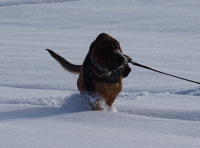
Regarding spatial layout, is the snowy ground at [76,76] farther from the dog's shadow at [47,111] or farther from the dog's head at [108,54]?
the dog's head at [108,54]

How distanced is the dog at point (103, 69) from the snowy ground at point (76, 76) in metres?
0.16

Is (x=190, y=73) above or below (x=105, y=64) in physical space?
below

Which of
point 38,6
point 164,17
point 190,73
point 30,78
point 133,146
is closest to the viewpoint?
point 133,146

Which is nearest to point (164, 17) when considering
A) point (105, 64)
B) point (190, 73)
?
point (190, 73)

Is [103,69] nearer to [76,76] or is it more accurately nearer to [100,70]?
[100,70]

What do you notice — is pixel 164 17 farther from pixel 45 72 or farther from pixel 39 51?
pixel 45 72

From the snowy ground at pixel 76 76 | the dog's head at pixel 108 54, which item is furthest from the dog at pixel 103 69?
the snowy ground at pixel 76 76

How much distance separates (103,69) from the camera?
3.17 metres

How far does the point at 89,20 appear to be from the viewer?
1070 cm

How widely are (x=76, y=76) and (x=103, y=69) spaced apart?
239cm

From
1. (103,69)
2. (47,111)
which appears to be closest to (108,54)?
(103,69)

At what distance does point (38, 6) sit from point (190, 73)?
24.6 feet

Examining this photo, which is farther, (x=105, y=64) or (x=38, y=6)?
(x=38, y=6)

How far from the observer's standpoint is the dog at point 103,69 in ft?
10.1
